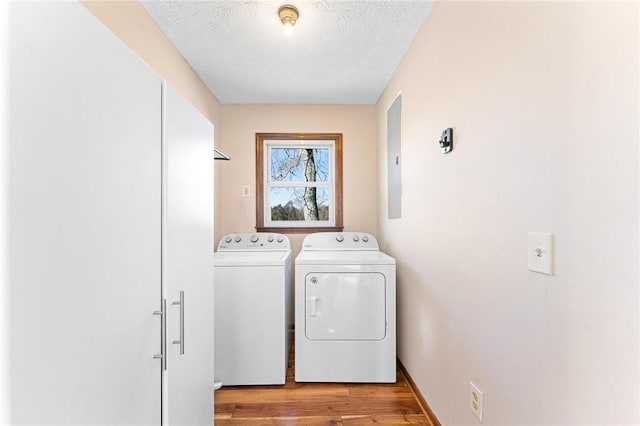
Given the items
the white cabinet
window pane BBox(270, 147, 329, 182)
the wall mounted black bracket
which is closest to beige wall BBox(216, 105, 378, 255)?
window pane BBox(270, 147, 329, 182)

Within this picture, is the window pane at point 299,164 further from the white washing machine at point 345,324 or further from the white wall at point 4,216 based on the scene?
the white wall at point 4,216

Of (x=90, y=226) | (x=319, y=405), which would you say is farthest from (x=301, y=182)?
(x=90, y=226)

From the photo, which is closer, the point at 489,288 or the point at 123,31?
the point at 489,288

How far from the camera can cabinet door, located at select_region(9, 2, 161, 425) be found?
47 cm

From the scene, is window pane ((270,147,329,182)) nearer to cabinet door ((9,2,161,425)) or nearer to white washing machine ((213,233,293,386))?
white washing machine ((213,233,293,386))

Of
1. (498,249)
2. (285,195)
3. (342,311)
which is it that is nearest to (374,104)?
(285,195)

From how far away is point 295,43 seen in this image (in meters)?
2.01

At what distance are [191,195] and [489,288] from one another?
44.8 inches

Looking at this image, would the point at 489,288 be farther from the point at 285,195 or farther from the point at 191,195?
the point at 285,195

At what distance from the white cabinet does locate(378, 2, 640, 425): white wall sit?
1086 millimetres

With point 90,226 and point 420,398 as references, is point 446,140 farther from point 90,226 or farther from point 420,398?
point 420,398

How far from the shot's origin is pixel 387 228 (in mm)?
2686

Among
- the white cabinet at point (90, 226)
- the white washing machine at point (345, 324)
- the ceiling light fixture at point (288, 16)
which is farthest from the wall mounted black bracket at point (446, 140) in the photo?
the white cabinet at point (90, 226)

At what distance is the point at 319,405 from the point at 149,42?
233 cm
